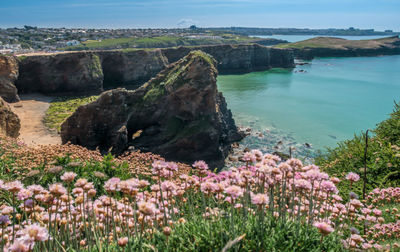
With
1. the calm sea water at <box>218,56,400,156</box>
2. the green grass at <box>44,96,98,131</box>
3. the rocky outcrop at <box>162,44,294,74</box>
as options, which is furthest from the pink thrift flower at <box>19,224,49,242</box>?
the rocky outcrop at <box>162,44,294,74</box>

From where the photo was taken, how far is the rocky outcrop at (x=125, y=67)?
6075cm

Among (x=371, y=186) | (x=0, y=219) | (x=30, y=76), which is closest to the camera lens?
(x=0, y=219)

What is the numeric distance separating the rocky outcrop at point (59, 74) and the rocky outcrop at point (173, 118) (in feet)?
91.5

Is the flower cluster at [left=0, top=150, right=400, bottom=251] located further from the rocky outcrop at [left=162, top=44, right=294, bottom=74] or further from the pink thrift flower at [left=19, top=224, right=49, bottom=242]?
the rocky outcrop at [left=162, top=44, right=294, bottom=74]

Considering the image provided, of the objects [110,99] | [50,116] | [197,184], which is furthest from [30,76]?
[197,184]

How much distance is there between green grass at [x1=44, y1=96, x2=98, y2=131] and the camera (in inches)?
1248

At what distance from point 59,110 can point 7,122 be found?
1856 cm

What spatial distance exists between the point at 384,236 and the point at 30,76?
5476 centimetres

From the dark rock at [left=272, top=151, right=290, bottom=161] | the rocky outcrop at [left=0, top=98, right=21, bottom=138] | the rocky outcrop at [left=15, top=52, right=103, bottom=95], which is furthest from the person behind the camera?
the rocky outcrop at [left=15, top=52, right=103, bottom=95]

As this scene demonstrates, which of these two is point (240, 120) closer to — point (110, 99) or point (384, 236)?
point (110, 99)

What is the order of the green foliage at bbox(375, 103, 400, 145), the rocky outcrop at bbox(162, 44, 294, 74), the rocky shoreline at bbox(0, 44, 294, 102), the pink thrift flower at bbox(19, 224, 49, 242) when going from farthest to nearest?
the rocky outcrop at bbox(162, 44, 294, 74)
the rocky shoreline at bbox(0, 44, 294, 102)
the green foliage at bbox(375, 103, 400, 145)
the pink thrift flower at bbox(19, 224, 49, 242)

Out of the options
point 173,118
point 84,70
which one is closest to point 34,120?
point 173,118

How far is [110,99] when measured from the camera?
942 inches

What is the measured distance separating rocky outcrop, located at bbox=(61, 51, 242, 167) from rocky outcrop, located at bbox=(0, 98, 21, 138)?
3729mm
